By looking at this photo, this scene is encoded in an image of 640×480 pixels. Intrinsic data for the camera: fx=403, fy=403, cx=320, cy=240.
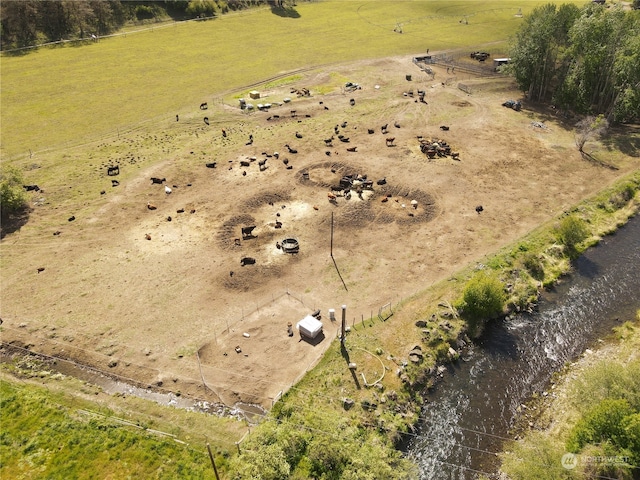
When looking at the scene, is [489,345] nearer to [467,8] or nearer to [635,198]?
[635,198]

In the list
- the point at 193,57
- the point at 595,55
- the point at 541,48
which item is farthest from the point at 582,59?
the point at 193,57

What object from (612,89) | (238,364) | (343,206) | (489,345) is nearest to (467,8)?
(612,89)

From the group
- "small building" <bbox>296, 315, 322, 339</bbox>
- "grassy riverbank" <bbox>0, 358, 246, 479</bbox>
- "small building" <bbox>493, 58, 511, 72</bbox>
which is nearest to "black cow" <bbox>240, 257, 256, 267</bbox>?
"small building" <bbox>296, 315, 322, 339</bbox>

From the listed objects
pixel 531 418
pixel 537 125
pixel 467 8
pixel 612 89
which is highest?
pixel 467 8

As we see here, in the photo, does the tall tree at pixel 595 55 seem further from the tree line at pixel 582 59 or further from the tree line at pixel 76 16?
the tree line at pixel 76 16

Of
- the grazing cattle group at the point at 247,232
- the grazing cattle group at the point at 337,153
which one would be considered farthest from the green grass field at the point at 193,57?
the grazing cattle group at the point at 247,232

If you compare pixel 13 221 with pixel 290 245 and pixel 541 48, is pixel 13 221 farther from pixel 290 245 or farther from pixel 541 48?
pixel 541 48
